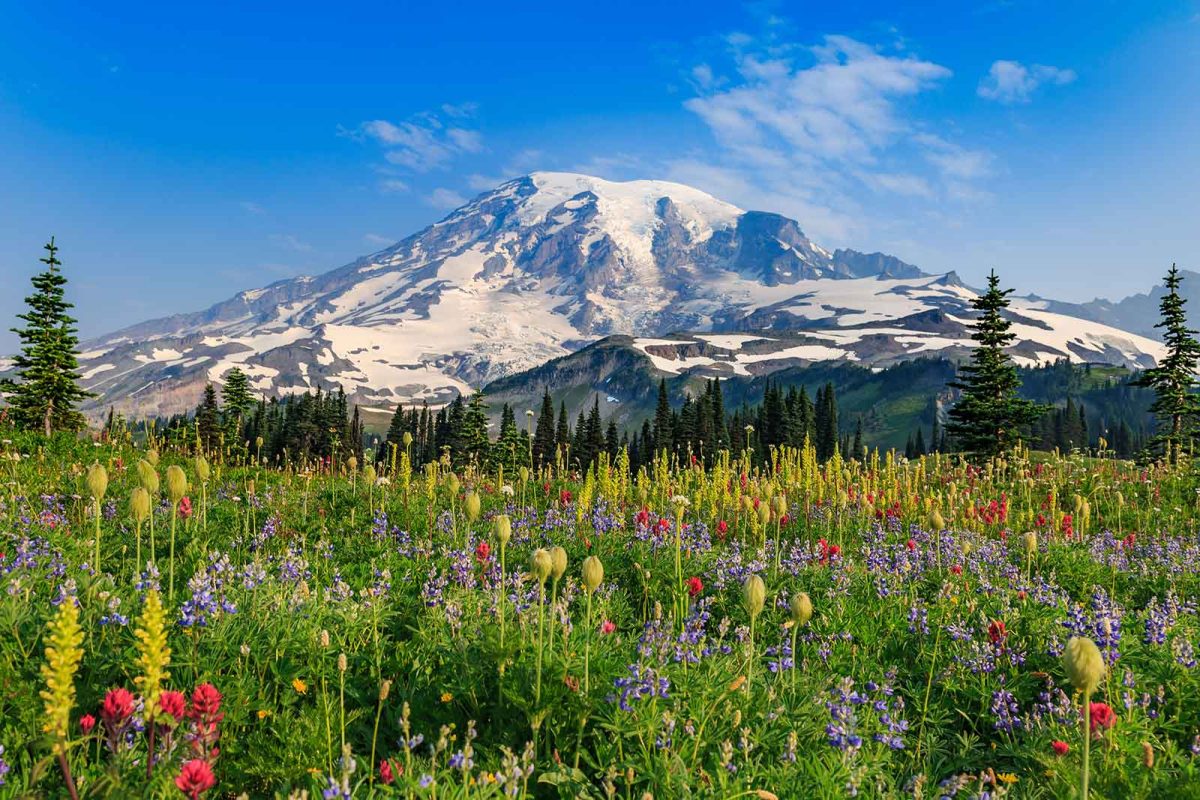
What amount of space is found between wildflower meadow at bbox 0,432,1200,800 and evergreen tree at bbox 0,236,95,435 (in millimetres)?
29575

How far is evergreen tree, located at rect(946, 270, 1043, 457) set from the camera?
1240 inches

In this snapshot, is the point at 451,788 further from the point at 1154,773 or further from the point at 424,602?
the point at 1154,773

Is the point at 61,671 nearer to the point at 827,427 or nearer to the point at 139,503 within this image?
the point at 139,503

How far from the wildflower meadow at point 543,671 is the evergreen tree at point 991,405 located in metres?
25.7

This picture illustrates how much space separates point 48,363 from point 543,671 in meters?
40.4

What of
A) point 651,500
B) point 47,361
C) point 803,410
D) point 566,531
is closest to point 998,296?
point 651,500

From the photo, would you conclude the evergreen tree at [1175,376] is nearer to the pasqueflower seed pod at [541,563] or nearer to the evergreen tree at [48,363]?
the pasqueflower seed pod at [541,563]

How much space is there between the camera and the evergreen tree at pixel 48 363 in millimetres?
31250

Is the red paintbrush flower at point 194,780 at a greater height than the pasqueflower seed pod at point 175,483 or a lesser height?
lesser

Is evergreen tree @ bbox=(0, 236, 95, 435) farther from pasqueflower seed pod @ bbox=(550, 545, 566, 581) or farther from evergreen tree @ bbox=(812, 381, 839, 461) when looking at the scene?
evergreen tree @ bbox=(812, 381, 839, 461)

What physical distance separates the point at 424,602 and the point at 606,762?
96.2 inches

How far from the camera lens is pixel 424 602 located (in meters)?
5.33

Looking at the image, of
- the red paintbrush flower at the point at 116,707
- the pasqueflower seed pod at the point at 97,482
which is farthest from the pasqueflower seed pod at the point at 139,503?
the red paintbrush flower at the point at 116,707

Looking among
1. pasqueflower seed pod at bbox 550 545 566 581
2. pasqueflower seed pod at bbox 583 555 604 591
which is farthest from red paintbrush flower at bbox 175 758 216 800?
pasqueflower seed pod at bbox 583 555 604 591
